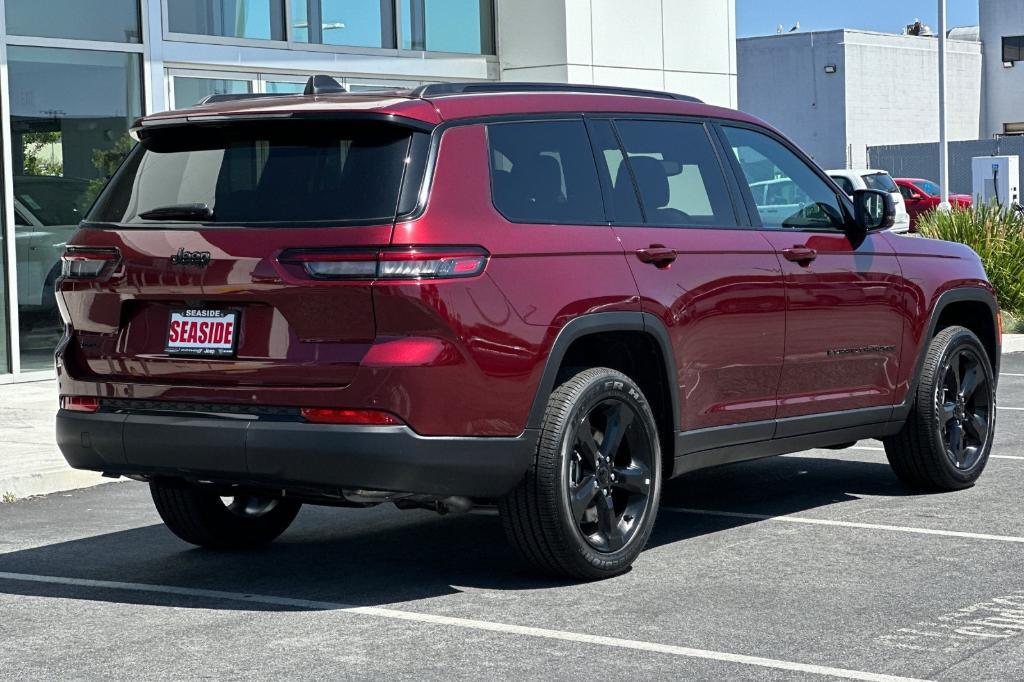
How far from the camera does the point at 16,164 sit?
1447 cm

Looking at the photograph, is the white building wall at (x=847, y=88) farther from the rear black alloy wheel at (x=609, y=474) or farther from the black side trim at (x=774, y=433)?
the rear black alloy wheel at (x=609, y=474)

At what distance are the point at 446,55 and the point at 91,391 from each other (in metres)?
12.7

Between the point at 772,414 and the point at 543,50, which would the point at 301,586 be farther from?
the point at 543,50

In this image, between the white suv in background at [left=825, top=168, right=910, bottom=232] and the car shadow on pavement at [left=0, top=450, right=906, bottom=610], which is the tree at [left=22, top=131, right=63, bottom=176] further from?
the white suv in background at [left=825, top=168, right=910, bottom=232]

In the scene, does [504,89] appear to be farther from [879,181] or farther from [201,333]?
[879,181]

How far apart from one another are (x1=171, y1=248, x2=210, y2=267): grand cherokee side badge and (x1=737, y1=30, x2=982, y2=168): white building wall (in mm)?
52225

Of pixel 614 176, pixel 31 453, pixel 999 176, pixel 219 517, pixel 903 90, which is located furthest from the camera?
pixel 903 90

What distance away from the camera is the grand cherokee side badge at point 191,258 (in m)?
5.91

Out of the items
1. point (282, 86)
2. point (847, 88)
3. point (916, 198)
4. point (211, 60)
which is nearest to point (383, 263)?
point (211, 60)

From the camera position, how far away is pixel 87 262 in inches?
248

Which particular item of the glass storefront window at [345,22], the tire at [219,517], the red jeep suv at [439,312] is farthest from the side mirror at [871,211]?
the glass storefront window at [345,22]

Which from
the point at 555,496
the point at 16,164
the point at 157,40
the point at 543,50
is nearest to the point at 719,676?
the point at 555,496

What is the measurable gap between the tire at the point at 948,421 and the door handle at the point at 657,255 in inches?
83.3

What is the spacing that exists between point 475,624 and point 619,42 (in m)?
13.8
